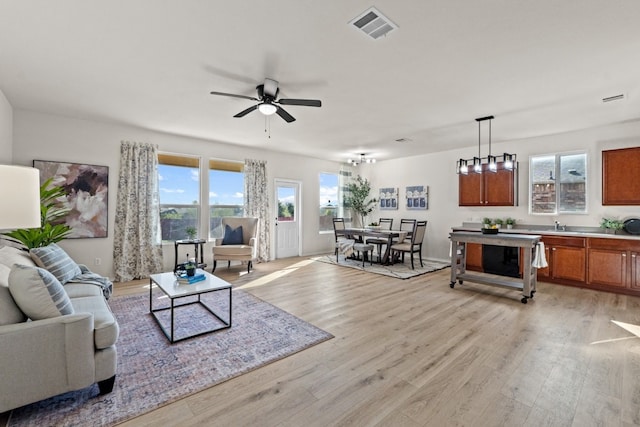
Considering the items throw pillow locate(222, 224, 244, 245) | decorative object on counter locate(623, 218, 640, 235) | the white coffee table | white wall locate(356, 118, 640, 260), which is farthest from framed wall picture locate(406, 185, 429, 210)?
the white coffee table

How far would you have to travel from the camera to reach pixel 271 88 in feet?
10.8

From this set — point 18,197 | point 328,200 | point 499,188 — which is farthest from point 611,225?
point 18,197

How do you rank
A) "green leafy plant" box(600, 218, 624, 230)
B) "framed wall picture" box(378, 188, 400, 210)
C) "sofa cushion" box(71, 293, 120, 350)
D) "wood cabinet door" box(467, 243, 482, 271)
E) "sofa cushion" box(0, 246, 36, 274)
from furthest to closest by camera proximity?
"framed wall picture" box(378, 188, 400, 210) < "wood cabinet door" box(467, 243, 482, 271) < "green leafy plant" box(600, 218, 624, 230) < "sofa cushion" box(0, 246, 36, 274) < "sofa cushion" box(71, 293, 120, 350)

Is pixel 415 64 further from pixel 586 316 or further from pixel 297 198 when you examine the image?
pixel 297 198

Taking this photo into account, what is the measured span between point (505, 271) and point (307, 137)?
4562mm

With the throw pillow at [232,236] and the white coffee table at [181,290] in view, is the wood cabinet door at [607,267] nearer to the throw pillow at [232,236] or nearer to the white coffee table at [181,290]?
the white coffee table at [181,290]

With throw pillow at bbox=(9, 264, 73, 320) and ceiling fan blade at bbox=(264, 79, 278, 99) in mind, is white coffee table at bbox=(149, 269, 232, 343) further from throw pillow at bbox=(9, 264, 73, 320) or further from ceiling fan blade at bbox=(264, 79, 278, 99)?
ceiling fan blade at bbox=(264, 79, 278, 99)

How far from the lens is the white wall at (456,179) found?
484cm

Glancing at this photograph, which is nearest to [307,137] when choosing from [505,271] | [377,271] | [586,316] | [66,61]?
[377,271]

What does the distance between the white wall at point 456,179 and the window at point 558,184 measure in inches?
3.9

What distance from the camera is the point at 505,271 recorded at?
5434 mm

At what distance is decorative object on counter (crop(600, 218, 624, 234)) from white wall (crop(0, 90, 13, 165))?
8.90 m

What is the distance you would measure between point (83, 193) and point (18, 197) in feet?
11.5

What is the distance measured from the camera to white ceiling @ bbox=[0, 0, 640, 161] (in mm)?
2156
